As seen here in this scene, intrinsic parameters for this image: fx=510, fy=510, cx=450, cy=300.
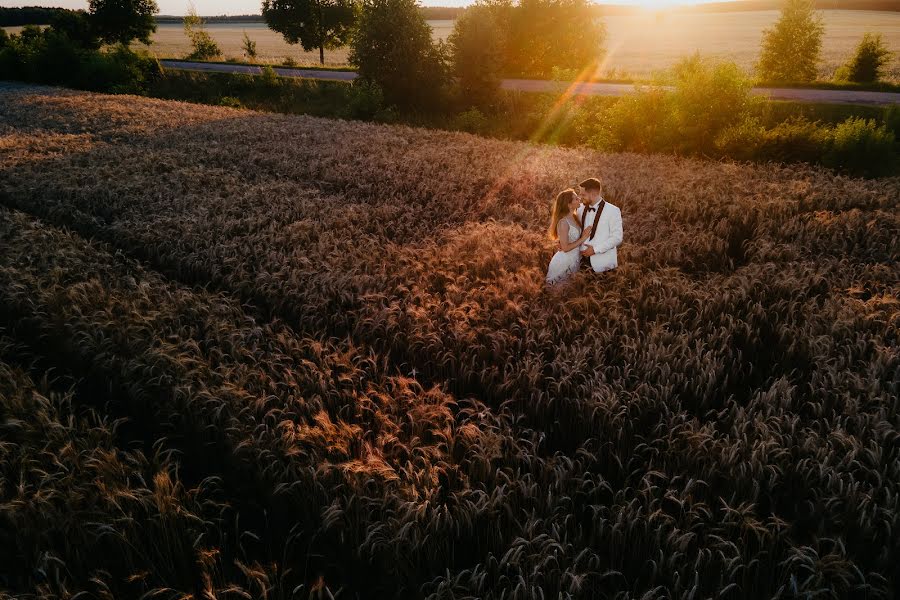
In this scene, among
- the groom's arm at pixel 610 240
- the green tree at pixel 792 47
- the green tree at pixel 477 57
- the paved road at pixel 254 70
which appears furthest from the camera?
the paved road at pixel 254 70

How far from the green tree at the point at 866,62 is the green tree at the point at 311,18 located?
4834 centimetres

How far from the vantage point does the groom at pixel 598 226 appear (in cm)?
687

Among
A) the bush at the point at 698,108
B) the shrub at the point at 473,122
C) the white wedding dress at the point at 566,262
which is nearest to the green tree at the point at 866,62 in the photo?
the bush at the point at 698,108

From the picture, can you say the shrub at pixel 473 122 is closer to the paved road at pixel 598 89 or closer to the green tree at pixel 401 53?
the green tree at pixel 401 53

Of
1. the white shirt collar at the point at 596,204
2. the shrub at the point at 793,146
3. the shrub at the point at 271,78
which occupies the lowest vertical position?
the white shirt collar at the point at 596,204

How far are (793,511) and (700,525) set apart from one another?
774 millimetres

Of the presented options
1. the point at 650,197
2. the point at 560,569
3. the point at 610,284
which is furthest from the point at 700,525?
the point at 650,197

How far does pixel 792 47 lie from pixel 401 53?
24.4 metres

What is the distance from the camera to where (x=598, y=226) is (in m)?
6.98

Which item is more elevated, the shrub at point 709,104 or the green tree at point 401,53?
the green tree at point 401,53

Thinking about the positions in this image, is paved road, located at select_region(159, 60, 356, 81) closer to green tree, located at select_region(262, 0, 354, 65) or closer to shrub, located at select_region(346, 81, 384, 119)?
green tree, located at select_region(262, 0, 354, 65)

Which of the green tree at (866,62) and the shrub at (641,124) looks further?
the green tree at (866,62)

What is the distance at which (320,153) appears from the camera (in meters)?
16.2

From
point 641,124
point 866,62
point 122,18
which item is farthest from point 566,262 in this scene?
point 122,18
